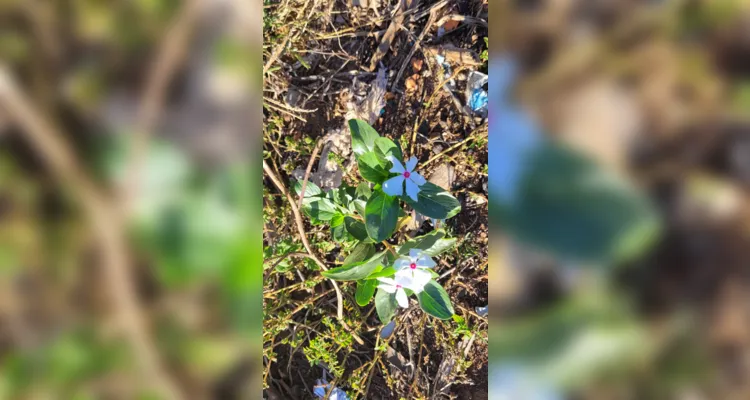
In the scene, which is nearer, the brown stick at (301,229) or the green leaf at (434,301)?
the green leaf at (434,301)

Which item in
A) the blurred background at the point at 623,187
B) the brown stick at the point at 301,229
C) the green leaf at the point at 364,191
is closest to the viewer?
the blurred background at the point at 623,187

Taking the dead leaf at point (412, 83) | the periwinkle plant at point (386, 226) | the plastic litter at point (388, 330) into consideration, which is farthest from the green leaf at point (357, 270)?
the dead leaf at point (412, 83)

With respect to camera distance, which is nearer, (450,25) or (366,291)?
(366,291)

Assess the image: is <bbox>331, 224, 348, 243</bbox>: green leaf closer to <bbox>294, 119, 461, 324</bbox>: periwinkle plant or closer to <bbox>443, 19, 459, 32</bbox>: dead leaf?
<bbox>294, 119, 461, 324</bbox>: periwinkle plant

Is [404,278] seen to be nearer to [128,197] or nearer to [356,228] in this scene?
[356,228]

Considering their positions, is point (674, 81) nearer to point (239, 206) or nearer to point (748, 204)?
point (748, 204)

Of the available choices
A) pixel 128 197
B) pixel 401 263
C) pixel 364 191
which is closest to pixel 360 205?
pixel 364 191

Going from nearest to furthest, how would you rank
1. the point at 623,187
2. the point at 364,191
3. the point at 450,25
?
the point at 623,187, the point at 364,191, the point at 450,25

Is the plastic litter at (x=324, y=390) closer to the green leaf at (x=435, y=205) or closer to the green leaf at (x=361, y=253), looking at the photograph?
the green leaf at (x=361, y=253)

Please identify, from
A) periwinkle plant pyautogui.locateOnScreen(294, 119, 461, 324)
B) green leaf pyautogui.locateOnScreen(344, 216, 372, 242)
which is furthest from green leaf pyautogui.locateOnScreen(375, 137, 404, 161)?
green leaf pyautogui.locateOnScreen(344, 216, 372, 242)
